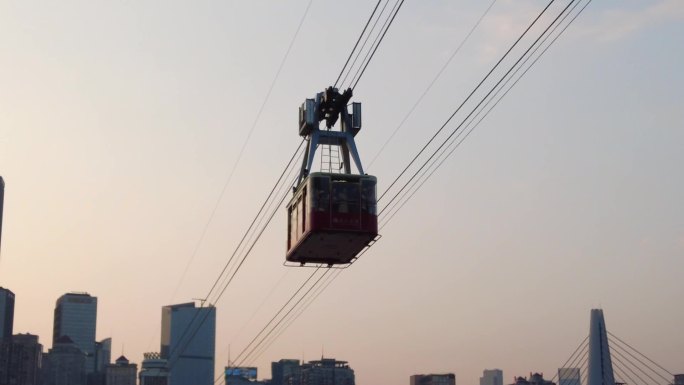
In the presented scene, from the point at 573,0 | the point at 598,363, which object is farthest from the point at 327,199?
the point at 598,363

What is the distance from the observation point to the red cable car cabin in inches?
2138

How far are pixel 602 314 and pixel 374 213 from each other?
132m

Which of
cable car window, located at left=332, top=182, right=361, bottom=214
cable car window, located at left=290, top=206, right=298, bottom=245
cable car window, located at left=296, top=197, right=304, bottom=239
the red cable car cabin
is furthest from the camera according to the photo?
cable car window, located at left=290, top=206, right=298, bottom=245

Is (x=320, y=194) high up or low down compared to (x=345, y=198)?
up

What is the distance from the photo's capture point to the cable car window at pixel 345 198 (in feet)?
179

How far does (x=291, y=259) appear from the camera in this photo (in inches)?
2272

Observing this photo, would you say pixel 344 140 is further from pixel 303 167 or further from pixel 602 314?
pixel 602 314

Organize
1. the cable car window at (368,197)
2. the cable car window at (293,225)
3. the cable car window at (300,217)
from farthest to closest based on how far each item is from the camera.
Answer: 1. the cable car window at (293,225)
2. the cable car window at (300,217)
3. the cable car window at (368,197)

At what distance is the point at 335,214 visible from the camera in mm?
54438

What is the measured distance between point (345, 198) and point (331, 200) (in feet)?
2.54

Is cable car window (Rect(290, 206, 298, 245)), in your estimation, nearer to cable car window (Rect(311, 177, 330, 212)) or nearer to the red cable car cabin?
the red cable car cabin

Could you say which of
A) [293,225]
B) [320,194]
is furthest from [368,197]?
[293,225]

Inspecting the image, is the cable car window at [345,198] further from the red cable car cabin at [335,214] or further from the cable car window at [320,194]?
the cable car window at [320,194]

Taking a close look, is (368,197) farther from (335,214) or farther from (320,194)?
(320,194)
